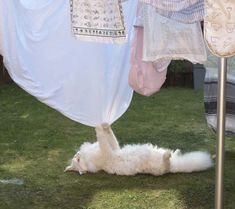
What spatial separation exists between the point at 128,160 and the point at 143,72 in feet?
2.68

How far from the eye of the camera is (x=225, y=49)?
1.66 metres

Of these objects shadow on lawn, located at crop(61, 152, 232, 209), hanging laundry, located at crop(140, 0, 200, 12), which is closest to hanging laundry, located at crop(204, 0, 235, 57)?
hanging laundry, located at crop(140, 0, 200, 12)

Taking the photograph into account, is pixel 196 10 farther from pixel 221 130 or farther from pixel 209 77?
pixel 209 77

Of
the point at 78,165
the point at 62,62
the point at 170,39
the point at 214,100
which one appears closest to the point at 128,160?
the point at 78,165

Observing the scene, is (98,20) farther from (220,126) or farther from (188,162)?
(188,162)

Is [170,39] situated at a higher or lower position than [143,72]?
higher

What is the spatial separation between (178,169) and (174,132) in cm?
102

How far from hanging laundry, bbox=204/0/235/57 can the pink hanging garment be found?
69cm

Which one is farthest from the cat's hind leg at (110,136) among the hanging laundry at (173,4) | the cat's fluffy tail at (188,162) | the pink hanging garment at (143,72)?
the hanging laundry at (173,4)

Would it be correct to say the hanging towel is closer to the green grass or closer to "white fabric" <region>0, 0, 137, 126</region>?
"white fabric" <region>0, 0, 137, 126</region>

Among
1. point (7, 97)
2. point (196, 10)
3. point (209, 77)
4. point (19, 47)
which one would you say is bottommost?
point (7, 97)

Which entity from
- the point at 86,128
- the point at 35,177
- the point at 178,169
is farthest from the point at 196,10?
the point at 86,128

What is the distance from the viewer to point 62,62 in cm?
260

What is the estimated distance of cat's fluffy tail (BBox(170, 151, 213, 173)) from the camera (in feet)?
10.1
